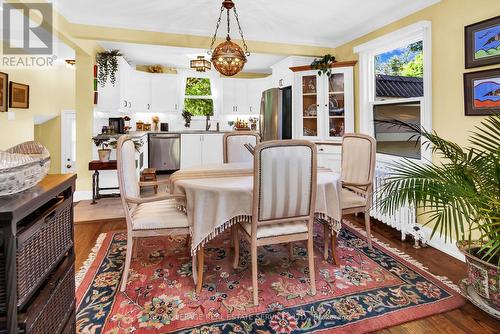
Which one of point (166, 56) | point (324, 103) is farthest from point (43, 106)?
point (324, 103)

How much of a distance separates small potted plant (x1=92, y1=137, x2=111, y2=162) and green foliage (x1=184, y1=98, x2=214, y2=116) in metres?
2.73

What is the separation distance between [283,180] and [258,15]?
2.45m

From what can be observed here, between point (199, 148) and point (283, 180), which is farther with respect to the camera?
point (199, 148)

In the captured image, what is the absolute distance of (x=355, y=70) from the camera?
4.23 metres

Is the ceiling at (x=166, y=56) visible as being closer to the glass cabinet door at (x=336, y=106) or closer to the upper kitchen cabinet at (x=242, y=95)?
the upper kitchen cabinet at (x=242, y=95)

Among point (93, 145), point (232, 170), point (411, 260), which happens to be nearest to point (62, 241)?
point (232, 170)

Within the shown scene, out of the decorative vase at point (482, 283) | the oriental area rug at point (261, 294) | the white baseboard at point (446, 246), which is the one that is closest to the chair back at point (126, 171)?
the oriental area rug at point (261, 294)

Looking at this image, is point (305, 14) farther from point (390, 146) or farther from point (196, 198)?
point (196, 198)

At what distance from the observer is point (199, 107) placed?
721cm

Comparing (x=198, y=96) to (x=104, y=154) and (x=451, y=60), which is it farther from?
(x=451, y=60)

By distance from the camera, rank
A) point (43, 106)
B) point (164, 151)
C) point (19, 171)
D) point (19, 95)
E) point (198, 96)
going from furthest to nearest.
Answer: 1. point (198, 96)
2. point (164, 151)
3. point (43, 106)
4. point (19, 95)
5. point (19, 171)

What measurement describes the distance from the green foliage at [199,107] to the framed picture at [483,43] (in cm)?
544

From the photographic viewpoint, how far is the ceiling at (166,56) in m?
5.15

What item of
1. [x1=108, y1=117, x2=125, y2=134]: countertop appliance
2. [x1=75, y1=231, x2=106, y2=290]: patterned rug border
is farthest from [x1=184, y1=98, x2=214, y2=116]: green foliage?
[x1=75, y1=231, x2=106, y2=290]: patterned rug border
